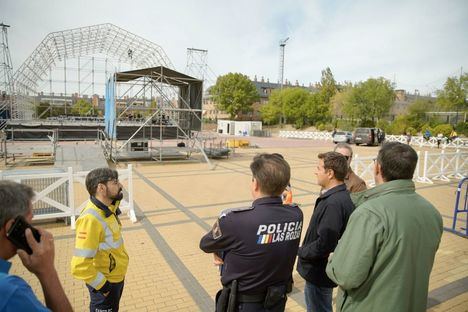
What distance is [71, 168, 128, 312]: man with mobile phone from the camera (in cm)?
247

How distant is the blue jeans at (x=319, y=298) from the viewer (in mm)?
2703

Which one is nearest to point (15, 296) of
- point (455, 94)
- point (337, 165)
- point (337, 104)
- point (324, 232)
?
point (324, 232)

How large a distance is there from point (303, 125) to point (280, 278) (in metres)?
59.7

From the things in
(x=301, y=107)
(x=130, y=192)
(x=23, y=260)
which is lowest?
(x=130, y=192)

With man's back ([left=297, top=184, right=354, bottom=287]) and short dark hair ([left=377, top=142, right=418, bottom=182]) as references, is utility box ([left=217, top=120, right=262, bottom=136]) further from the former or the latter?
short dark hair ([left=377, top=142, right=418, bottom=182])

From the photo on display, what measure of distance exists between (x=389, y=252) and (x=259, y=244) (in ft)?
2.53

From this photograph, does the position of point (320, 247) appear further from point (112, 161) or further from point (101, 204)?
point (112, 161)

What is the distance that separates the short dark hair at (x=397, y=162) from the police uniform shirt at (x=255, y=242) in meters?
0.69

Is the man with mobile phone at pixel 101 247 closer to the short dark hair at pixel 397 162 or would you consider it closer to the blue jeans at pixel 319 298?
the blue jeans at pixel 319 298

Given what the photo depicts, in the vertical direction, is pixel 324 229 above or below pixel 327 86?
below

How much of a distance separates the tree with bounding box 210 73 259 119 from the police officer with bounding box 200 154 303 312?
61.6 metres

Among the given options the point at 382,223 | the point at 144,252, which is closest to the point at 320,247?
the point at 382,223

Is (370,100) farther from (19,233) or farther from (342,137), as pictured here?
(19,233)

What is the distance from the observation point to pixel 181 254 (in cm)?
534
